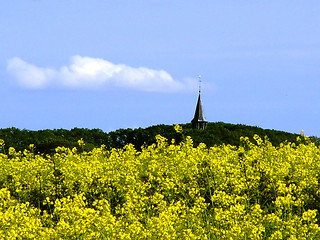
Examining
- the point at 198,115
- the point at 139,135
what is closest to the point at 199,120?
the point at 198,115

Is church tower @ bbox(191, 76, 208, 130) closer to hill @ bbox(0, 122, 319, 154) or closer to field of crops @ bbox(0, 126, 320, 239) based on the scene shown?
hill @ bbox(0, 122, 319, 154)

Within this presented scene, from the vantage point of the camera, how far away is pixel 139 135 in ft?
74.9

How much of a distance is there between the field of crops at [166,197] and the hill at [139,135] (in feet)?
20.4

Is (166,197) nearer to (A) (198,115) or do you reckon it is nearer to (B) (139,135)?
(B) (139,135)

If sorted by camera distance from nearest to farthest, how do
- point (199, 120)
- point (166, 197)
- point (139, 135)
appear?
1. point (166, 197)
2. point (139, 135)
3. point (199, 120)

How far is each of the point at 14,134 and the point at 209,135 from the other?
27.8 ft

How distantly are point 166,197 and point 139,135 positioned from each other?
12127 mm

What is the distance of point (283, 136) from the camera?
22812 mm

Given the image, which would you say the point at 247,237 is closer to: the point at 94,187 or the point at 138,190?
the point at 138,190

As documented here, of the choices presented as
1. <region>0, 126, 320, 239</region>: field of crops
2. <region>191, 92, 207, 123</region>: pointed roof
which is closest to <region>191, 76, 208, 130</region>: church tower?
<region>191, 92, 207, 123</region>: pointed roof

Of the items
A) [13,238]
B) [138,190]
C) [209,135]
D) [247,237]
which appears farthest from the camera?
[209,135]

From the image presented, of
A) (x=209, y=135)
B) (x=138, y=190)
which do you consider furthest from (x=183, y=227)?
(x=209, y=135)

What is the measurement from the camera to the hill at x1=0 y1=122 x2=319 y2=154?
20.8m

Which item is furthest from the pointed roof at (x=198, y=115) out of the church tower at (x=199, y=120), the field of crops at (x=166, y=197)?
the field of crops at (x=166, y=197)
